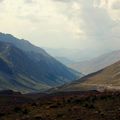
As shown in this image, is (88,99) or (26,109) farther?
(88,99)

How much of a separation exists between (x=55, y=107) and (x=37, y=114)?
3.92 metres

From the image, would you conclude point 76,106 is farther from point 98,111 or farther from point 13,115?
point 13,115

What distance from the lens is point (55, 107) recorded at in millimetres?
57062

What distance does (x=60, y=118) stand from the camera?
5131 centimetres

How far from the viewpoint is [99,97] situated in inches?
2430

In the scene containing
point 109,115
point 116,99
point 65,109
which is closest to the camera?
point 109,115

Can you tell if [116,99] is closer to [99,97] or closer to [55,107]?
[99,97]

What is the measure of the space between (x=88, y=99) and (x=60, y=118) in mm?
11262

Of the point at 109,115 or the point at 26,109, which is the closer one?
the point at 109,115

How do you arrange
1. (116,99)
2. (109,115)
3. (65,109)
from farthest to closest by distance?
(116,99) → (65,109) → (109,115)

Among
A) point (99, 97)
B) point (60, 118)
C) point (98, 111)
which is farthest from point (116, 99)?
point (60, 118)

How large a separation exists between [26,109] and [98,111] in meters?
10.6

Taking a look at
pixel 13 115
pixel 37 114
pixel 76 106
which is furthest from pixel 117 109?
pixel 13 115

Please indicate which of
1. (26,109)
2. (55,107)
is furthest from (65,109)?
(26,109)
